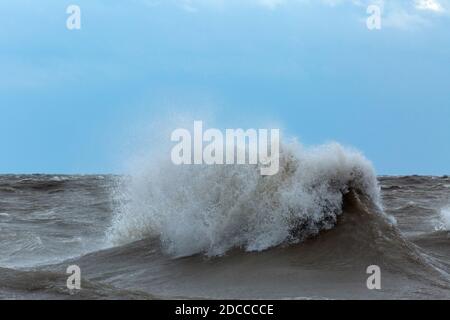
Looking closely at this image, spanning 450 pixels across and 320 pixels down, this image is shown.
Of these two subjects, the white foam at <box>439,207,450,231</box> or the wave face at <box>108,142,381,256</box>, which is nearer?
the wave face at <box>108,142,381,256</box>

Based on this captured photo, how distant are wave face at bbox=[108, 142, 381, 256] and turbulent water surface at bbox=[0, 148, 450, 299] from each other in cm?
2

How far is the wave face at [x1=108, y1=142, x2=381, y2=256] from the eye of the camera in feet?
28.0

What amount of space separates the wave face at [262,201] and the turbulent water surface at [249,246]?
0.05 feet

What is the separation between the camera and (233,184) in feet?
30.7

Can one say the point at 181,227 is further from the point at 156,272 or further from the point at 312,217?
the point at 312,217

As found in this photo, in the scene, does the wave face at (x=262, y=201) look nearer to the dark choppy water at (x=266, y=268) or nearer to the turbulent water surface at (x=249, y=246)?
the turbulent water surface at (x=249, y=246)

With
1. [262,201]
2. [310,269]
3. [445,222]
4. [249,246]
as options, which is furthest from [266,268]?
[445,222]

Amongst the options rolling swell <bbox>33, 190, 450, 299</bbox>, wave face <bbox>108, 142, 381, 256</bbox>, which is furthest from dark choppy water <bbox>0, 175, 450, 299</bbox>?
wave face <bbox>108, 142, 381, 256</bbox>

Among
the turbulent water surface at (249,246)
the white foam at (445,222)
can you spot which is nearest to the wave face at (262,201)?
the turbulent water surface at (249,246)

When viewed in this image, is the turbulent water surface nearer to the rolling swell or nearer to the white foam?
the rolling swell

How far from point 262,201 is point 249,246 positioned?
2.45 feet

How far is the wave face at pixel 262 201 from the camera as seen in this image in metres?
8.54

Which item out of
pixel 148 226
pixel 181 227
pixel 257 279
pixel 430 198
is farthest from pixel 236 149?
pixel 430 198
